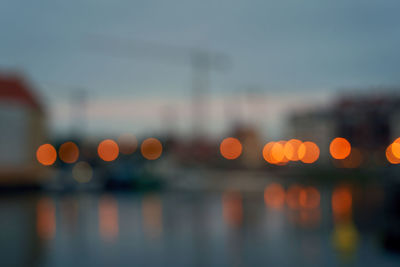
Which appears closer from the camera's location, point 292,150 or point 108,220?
point 108,220

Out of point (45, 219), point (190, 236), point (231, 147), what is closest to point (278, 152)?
point (231, 147)

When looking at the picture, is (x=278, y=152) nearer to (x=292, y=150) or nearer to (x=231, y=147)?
(x=292, y=150)

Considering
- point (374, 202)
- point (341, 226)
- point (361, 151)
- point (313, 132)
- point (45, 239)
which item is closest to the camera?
point (45, 239)

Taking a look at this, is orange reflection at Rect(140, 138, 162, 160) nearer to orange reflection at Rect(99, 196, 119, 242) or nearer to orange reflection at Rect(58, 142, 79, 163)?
orange reflection at Rect(58, 142, 79, 163)

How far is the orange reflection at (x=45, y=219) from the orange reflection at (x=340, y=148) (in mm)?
55432

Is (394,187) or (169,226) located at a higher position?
(394,187)

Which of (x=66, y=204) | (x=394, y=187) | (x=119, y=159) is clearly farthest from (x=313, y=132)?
(x=394, y=187)

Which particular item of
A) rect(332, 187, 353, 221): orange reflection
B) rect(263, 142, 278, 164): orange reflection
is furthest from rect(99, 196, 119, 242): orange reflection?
rect(263, 142, 278, 164): orange reflection

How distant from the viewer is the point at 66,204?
776 inches

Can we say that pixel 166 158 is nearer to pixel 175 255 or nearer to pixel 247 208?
pixel 247 208

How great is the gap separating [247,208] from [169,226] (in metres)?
5.27

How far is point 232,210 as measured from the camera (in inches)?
664

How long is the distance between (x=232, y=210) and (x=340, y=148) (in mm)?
55567

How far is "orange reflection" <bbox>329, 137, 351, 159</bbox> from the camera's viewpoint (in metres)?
67.2
